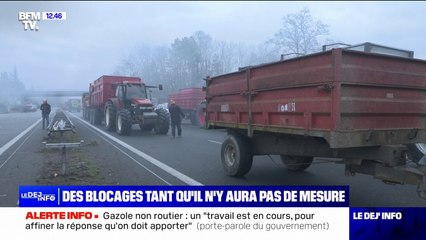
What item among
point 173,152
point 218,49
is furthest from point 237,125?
point 218,49

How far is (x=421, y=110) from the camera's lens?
4.93 metres

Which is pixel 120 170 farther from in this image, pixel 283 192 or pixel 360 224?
pixel 360 224

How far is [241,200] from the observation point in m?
3.80

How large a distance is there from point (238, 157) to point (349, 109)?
2735mm

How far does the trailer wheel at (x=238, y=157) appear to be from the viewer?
655cm

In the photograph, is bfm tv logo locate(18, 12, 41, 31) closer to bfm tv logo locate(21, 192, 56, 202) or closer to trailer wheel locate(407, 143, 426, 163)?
bfm tv logo locate(21, 192, 56, 202)

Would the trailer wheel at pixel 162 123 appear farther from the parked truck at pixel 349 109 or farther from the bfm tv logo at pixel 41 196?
the bfm tv logo at pixel 41 196

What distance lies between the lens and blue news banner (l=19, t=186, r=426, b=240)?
11.1ft

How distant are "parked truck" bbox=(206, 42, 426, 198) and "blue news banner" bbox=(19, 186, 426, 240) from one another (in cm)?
60

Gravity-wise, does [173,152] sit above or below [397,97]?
→ below

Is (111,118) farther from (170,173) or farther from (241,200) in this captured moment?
(241,200)

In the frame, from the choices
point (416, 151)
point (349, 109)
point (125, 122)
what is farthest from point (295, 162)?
point (125, 122)

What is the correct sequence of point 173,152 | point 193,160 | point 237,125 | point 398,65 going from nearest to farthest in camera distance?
point 398,65
point 237,125
point 193,160
point 173,152

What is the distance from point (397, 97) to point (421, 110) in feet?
1.78
